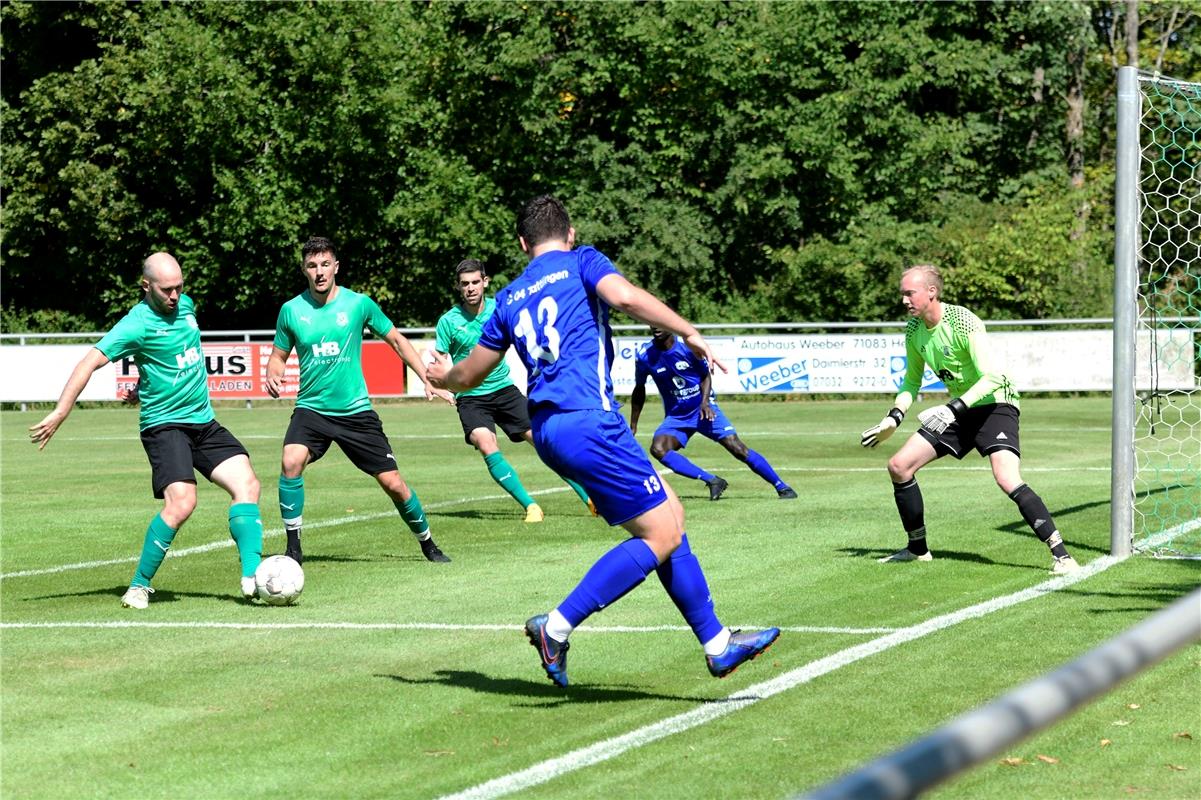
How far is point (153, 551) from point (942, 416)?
5.05 metres

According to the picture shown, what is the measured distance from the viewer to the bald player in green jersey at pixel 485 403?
13711 millimetres

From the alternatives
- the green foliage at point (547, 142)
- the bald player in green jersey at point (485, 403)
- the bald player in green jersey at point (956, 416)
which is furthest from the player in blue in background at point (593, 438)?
the green foliage at point (547, 142)

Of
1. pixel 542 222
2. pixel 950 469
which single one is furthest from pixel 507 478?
pixel 542 222

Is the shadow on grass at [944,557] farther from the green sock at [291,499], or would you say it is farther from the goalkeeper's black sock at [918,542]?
the green sock at [291,499]

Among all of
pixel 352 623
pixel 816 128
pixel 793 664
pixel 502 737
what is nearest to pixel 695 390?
pixel 352 623

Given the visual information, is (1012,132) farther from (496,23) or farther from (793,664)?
(793,664)

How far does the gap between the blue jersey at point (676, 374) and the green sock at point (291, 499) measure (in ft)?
16.7

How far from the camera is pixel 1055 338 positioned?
32.4m

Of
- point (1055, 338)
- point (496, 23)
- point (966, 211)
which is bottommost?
point (1055, 338)

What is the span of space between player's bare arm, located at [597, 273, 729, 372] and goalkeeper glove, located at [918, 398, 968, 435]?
4259 mm

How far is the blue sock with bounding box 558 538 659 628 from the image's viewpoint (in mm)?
6520

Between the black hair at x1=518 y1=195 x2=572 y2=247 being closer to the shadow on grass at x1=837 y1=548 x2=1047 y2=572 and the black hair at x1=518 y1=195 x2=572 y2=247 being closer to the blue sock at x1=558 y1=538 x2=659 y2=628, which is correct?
the blue sock at x1=558 y1=538 x2=659 y2=628

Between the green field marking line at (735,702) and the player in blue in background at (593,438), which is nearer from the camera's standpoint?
the green field marking line at (735,702)

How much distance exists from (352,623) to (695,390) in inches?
285
